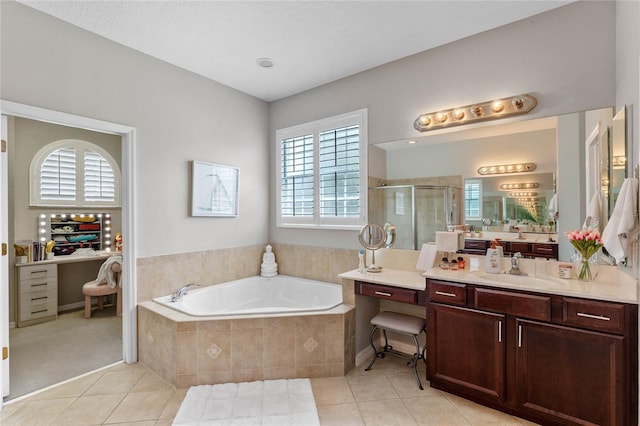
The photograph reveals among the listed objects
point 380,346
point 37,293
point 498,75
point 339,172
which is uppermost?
point 498,75

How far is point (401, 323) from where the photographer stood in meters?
2.53

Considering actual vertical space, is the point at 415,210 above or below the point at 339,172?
below

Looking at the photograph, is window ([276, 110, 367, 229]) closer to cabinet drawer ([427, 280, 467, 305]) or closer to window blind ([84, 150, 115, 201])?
cabinet drawer ([427, 280, 467, 305])

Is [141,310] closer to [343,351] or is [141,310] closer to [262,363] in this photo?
[262,363]

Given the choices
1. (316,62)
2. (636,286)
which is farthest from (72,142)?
(636,286)

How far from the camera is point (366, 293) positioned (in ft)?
8.79

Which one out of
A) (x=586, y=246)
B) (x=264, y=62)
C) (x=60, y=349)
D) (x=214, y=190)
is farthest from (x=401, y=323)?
(x=60, y=349)

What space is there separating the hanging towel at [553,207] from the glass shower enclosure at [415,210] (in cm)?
61

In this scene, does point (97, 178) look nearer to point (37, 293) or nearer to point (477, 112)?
point (37, 293)

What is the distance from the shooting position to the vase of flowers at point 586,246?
76.7 inches

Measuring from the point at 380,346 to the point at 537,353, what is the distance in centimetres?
148

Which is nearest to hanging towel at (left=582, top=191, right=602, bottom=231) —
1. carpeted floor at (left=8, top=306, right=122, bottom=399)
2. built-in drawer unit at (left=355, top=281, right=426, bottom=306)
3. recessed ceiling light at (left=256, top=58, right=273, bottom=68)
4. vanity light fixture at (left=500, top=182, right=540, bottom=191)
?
vanity light fixture at (left=500, top=182, right=540, bottom=191)

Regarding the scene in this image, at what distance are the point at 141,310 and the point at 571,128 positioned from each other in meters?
3.73

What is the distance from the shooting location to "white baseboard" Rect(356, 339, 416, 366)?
280cm
